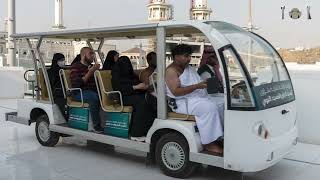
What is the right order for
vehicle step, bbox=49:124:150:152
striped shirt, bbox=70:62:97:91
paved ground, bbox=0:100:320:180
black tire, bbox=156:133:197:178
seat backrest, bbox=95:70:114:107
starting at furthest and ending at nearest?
striped shirt, bbox=70:62:97:91, seat backrest, bbox=95:70:114:107, vehicle step, bbox=49:124:150:152, paved ground, bbox=0:100:320:180, black tire, bbox=156:133:197:178

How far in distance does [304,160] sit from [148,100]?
2.40 metres

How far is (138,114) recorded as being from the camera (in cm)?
609

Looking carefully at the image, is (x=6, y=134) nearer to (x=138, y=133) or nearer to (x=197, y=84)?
(x=138, y=133)

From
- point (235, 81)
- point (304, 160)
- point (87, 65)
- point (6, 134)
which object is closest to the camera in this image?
point (235, 81)

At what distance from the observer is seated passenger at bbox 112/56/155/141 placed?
20.0 feet

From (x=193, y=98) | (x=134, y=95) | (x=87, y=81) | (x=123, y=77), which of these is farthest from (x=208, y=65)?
(x=87, y=81)

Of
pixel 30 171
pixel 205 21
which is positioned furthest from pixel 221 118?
pixel 30 171

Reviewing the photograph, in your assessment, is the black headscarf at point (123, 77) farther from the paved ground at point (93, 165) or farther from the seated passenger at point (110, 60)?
the paved ground at point (93, 165)

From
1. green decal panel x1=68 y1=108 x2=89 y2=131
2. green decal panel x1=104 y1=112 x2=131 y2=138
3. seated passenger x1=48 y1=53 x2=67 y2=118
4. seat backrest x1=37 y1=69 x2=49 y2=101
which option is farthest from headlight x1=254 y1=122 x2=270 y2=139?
Answer: seat backrest x1=37 y1=69 x2=49 y2=101

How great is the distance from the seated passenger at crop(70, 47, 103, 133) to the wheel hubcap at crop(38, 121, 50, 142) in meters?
Answer: 0.78

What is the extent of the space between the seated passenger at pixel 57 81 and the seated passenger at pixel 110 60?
2.67ft

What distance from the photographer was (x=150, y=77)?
21.1 ft

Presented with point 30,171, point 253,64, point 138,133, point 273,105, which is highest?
point 253,64

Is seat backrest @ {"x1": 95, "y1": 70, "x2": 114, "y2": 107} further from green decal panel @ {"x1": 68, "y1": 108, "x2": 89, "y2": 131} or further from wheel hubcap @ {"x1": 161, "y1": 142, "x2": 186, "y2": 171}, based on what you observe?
wheel hubcap @ {"x1": 161, "y1": 142, "x2": 186, "y2": 171}
